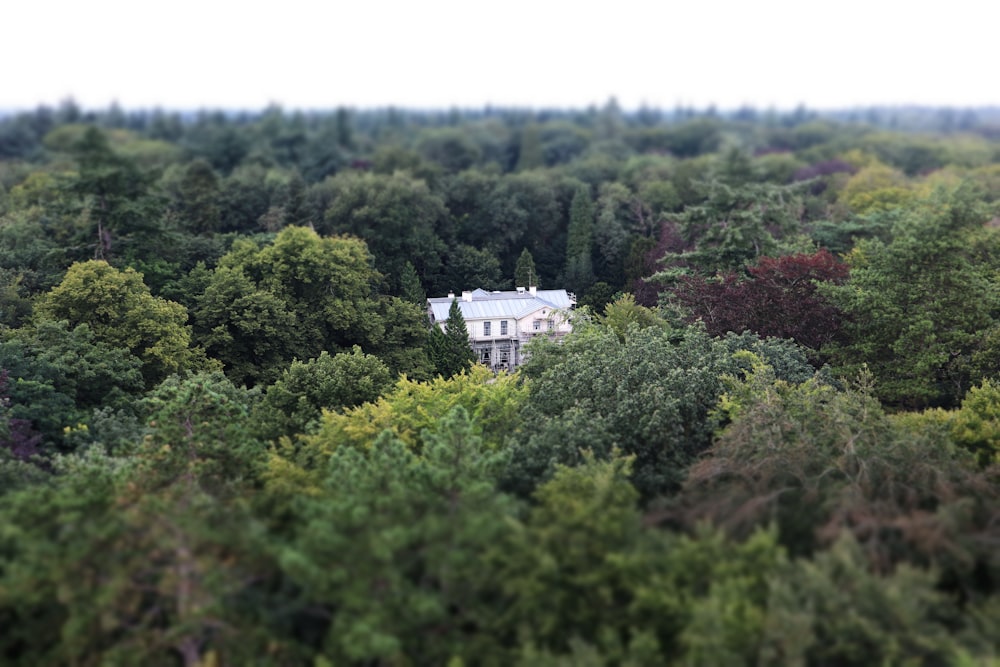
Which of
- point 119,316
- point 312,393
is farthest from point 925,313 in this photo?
point 119,316

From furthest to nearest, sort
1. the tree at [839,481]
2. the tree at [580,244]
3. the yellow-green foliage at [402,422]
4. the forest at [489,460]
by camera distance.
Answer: the tree at [580,244], the yellow-green foliage at [402,422], the tree at [839,481], the forest at [489,460]

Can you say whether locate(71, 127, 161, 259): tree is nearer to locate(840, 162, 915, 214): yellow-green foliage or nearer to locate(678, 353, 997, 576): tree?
locate(678, 353, 997, 576): tree

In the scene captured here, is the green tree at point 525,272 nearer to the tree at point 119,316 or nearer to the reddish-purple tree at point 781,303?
the reddish-purple tree at point 781,303

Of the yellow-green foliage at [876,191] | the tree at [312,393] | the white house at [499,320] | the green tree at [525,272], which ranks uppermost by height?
the yellow-green foliage at [876,191]

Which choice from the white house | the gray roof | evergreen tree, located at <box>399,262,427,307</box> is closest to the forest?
evergreen tree, located at <box>399,262,427,307</box>

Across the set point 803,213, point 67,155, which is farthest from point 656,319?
point 67,155

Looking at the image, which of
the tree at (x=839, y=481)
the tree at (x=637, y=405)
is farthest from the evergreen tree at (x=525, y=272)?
the tree at (x=839, y=481)

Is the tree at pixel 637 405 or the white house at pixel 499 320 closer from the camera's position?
the tree at pixel 637 405
